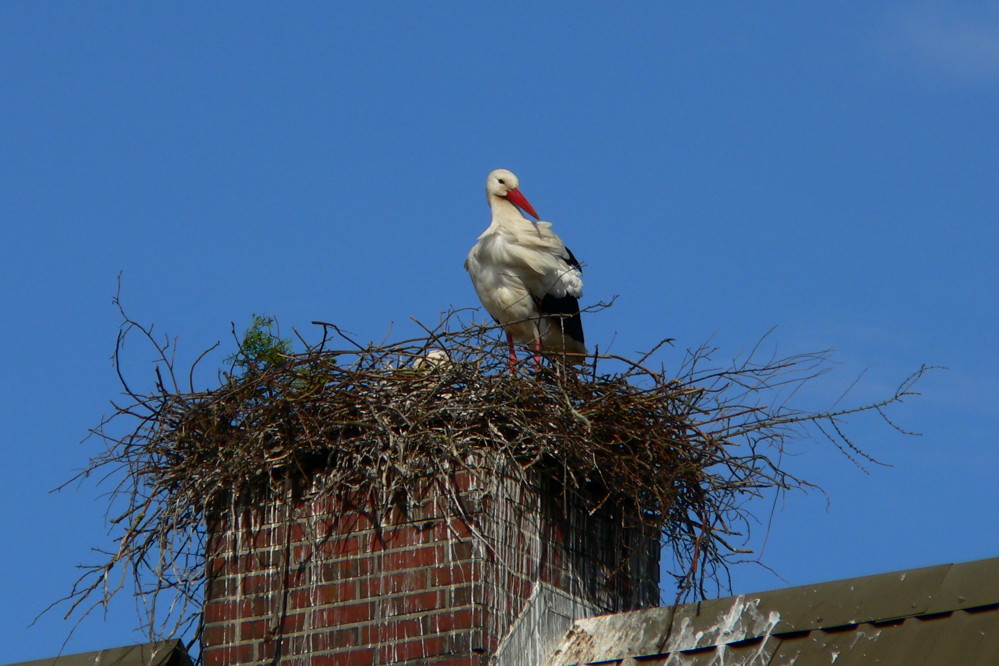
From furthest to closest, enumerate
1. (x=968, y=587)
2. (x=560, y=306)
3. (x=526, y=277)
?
(x=560, y=306) → (x=526, y=277) → (x=968, y=587)

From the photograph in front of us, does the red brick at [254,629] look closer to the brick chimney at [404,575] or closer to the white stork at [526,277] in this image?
the brick chimney at [404,575]

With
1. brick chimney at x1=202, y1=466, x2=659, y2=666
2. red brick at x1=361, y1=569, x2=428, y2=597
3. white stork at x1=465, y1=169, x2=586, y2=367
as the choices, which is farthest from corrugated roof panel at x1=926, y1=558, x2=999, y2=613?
white stork at x1=465, y1=169, x2=586, y2=367

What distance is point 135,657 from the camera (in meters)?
5.73

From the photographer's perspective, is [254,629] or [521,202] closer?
[254,629]

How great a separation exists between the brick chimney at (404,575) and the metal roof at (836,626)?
15.7 inches

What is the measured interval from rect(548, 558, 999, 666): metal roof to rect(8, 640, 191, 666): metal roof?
1738mm

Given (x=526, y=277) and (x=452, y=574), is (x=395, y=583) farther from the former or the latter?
(x=526, y=277)

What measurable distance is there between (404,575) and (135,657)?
1.38 metres

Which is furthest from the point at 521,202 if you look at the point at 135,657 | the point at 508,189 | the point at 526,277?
the point at 135,657

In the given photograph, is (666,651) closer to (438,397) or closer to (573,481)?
(573,481)

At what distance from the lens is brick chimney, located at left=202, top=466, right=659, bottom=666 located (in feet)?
16.4

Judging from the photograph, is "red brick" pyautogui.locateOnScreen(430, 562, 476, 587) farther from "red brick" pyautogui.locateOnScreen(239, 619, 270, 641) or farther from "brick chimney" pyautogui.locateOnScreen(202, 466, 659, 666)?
"red brick" pyautogui.locateOnScreen(239, 619, 270, 641)

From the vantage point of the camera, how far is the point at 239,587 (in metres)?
5.43

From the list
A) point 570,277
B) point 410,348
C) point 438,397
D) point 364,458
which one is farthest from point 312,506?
point 570,277
